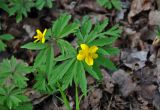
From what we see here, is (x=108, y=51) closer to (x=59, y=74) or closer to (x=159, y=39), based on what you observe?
(x=59, y=74)

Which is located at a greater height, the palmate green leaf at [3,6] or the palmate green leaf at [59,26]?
the palmate green leaf at [3,6]

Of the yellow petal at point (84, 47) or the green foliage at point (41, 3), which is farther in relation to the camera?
the green foliage at point (41, 3)

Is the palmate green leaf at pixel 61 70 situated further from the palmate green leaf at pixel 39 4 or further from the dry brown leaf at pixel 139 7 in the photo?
the dry brown leaf at pixel 139 7

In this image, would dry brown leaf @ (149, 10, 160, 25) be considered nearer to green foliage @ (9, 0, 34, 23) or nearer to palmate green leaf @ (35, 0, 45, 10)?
palmate green leaf @ (35, 0, 45, 10)

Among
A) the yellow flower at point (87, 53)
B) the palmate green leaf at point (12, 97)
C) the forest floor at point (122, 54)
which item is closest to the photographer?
the yellow flower at point (87, 53)

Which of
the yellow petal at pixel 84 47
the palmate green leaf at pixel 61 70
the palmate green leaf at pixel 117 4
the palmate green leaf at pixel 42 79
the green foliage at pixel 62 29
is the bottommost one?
the palmate green leaf at pixel 42 79

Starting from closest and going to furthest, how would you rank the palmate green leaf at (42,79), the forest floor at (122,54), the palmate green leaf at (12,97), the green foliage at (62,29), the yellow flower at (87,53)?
the yellow flower at (87,53), the green foliage at (62,29), the palmate green leaf at (12,97), the palmate green leaf at (42,79), the forest floor at (122,54)

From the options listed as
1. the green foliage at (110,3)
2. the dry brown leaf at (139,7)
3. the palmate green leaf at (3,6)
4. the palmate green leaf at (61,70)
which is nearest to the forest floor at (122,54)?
the dry brown leaf at (139,7)

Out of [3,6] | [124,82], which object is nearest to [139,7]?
[124,82]
